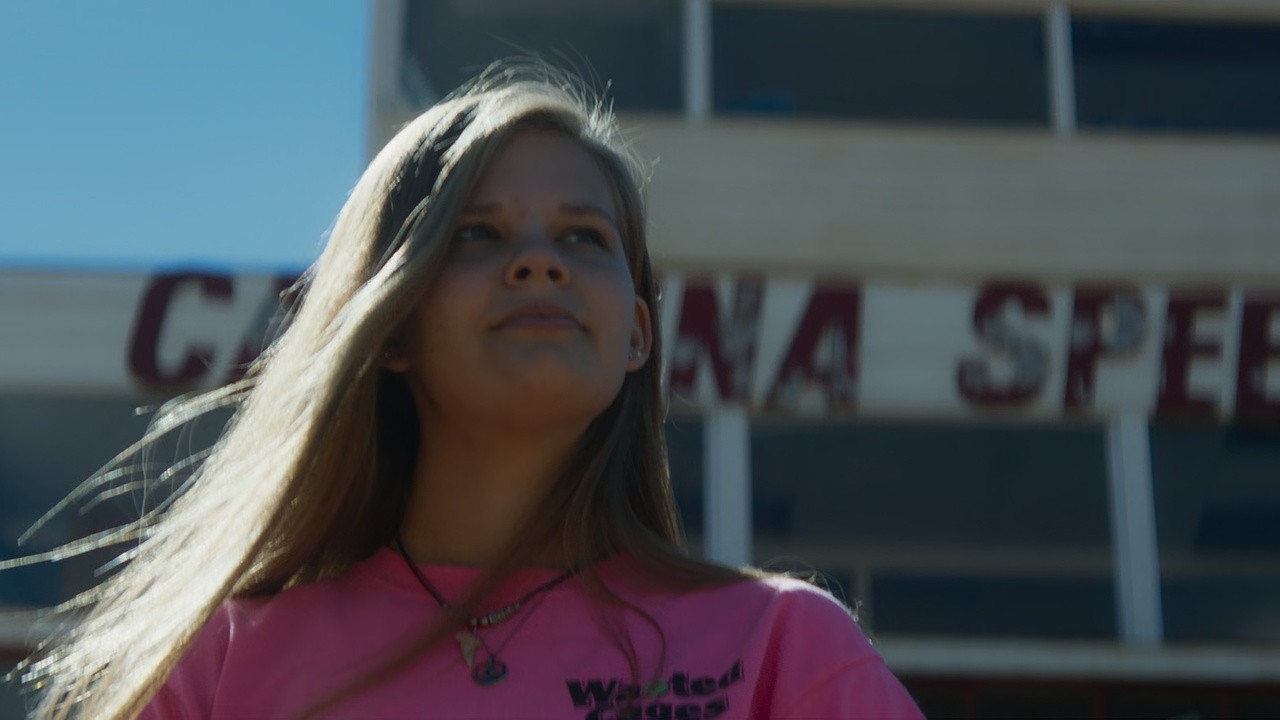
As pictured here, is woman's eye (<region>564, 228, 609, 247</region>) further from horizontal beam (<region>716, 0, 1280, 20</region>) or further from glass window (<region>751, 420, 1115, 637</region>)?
horizontal beam (<region>716, 0, 1280, 20</region>)

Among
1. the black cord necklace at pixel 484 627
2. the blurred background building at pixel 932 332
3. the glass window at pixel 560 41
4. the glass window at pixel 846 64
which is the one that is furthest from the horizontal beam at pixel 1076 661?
the black cord necklace at pixel 484 627

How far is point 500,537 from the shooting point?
2041 mm

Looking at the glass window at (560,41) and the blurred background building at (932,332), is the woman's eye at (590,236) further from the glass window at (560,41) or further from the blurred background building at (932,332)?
the glass window at (560,41)

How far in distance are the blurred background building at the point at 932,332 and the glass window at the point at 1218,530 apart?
0.06 ft

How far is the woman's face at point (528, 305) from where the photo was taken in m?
1.97

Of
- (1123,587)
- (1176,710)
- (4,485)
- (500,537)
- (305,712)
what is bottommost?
(1176,710)

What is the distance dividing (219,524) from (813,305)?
745cm

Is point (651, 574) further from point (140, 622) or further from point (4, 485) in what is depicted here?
point (4, 485)

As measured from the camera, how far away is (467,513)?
2.07m

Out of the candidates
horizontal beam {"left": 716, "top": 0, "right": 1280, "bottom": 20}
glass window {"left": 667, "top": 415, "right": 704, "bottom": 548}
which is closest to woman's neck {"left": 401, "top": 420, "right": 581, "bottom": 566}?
glass window {"left": 667, "top": 415, "right": 704, "bottom": 548}

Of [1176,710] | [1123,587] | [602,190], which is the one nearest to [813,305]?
[1123,587]

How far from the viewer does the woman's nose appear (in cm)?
197

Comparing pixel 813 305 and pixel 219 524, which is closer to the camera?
pixel 219 524

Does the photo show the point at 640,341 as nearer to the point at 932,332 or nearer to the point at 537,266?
the point at 537,266
